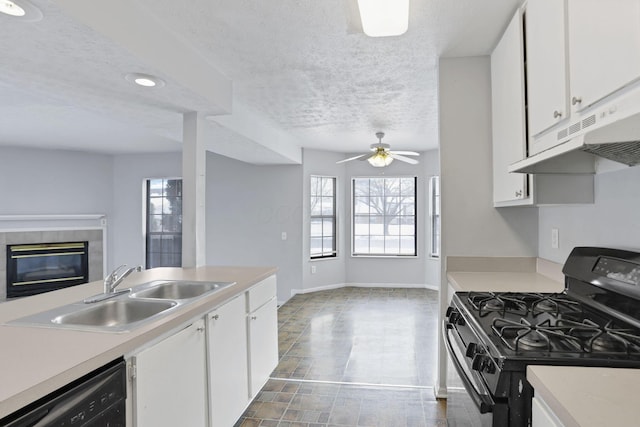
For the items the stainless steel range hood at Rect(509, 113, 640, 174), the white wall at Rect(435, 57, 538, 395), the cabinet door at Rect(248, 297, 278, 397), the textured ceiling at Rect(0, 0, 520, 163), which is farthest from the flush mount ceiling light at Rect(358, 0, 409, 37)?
the cabinet door at Rect(248, 297, 278, 397)

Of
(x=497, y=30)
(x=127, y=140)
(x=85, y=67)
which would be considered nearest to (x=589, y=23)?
(x=497, y=30)

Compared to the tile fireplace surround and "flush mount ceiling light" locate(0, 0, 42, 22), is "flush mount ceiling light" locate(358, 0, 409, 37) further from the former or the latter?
→ the tile fireplace surround

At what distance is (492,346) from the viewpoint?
45.9 inches

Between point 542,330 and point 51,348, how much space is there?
1612 millimetres

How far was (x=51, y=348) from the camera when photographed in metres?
1.23

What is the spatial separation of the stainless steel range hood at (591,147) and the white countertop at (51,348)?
1574 millimetres

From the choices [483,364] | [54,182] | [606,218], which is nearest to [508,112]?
[606,218]

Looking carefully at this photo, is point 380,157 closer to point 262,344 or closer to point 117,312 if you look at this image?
point 262,344

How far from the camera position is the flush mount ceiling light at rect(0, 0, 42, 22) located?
1420 mm

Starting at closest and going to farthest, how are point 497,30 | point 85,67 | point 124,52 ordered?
1. point 124,52
2. point 85,67
3. point 497,30

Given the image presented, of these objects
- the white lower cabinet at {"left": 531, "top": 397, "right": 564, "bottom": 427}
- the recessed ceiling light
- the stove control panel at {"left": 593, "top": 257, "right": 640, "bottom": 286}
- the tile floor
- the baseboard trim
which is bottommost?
the tile floor

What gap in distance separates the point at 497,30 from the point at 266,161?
409 cm

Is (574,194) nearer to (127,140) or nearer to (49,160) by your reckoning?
(127,140)

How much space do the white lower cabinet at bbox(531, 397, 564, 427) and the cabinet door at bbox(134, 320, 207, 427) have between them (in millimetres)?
1281
